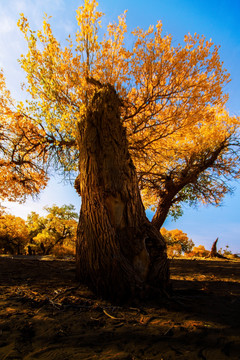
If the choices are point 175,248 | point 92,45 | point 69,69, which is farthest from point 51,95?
point 175,248

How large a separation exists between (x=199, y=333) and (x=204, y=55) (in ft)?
28.9

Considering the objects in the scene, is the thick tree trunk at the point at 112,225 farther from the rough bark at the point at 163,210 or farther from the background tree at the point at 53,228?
the background tree at the point at 53,228

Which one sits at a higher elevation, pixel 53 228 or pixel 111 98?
pixel 111 98

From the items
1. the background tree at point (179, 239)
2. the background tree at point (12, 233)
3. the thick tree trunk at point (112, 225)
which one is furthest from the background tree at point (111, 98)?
the background tree at point (179, 239)

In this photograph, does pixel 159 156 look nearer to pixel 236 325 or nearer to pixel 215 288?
pixel 215 288

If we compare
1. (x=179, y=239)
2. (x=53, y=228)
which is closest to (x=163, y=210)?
(x=53, y=228)

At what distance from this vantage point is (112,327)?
2094 millimetres

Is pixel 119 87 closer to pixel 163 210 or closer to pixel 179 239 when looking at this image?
pixel 163 210

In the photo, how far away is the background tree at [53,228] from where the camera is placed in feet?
84.7

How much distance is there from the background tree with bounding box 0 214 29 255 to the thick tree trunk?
944 inches

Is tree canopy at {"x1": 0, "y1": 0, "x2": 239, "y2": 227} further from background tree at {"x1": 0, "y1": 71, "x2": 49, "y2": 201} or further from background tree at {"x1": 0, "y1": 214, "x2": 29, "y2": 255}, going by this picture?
background tree at {"x1": 0, "y1": 214, "x2": 29, "y2": 255}

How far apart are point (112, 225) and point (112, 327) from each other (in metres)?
1.65

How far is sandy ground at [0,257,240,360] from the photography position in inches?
66.6

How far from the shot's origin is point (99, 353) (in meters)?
1.67
